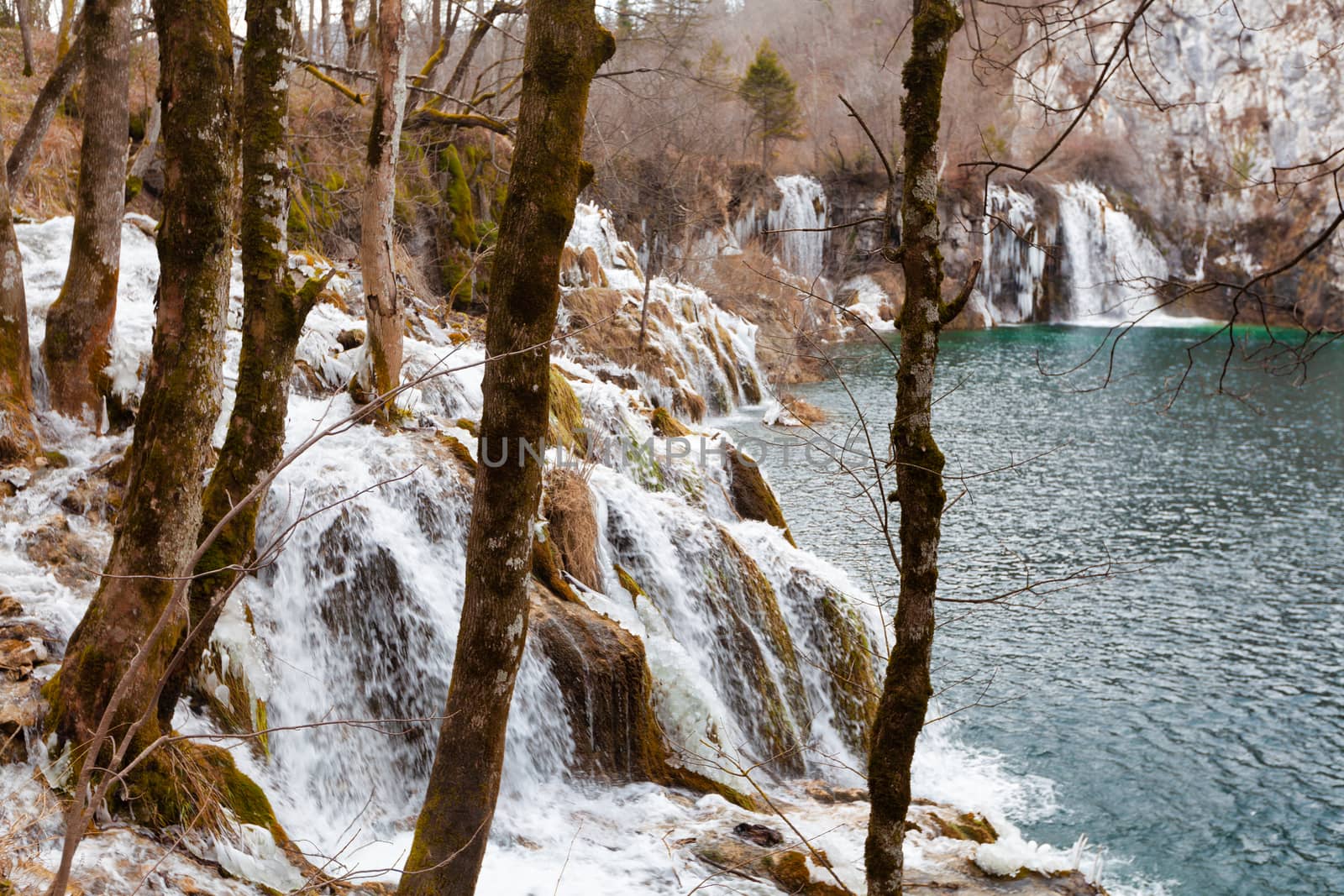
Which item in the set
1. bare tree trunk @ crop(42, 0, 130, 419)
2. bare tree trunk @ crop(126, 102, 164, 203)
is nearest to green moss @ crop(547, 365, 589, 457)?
bare tree trunk @ crop(42, 0, 130, 419)

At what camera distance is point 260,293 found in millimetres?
4719

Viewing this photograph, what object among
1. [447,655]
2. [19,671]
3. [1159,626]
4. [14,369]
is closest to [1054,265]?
[1159,626]

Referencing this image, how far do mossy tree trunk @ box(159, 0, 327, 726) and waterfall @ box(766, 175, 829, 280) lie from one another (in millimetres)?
34102

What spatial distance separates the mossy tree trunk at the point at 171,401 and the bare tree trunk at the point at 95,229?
107 inches

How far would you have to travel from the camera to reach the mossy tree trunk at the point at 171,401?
4.16 m

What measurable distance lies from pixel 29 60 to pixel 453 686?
13.4 metres

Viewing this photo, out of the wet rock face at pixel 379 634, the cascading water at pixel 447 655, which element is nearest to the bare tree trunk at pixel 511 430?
the cascading water at pixel 447 655

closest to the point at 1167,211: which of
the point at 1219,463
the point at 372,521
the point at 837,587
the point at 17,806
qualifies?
the point at 1219,463

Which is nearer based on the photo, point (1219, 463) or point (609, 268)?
point (1219, 463)

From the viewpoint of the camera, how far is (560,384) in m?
11.1

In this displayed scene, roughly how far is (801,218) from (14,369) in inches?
1443

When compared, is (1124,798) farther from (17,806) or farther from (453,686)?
(17,806)

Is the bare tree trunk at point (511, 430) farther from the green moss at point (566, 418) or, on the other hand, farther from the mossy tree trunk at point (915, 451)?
the green moss at point (566, 418)

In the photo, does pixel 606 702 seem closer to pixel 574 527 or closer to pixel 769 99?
pixel 574 527
